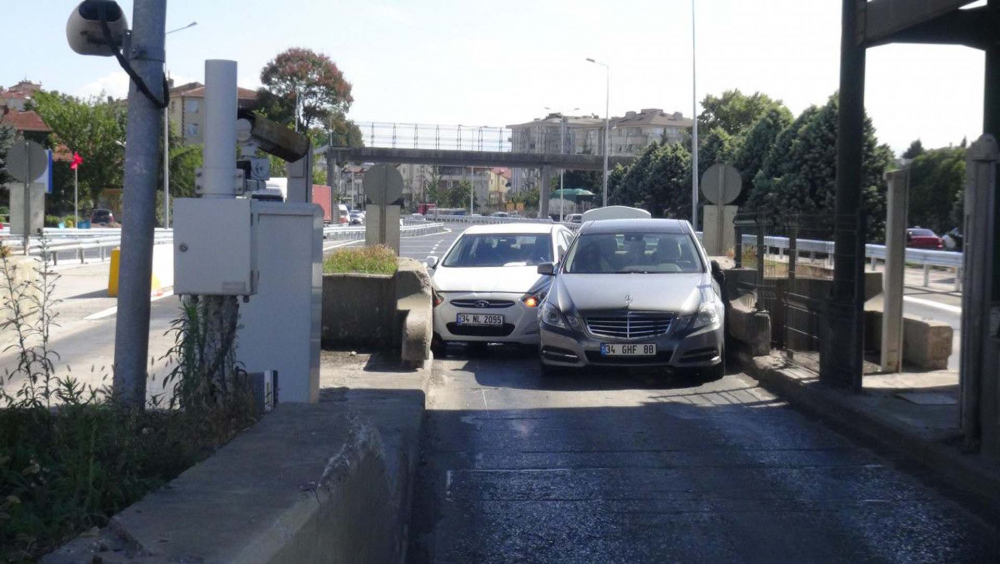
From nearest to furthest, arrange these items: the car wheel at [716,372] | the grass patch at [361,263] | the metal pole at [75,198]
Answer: the car wheel at [716,372]
the grass patch at [361,263]
the metal pole at [75,198]

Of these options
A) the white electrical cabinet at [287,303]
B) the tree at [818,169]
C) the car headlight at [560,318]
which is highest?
the tree at [818,169]

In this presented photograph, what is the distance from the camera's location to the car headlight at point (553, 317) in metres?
11.7

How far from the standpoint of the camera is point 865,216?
31.7 ft

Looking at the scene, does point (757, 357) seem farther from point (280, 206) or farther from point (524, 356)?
point (280, 206)

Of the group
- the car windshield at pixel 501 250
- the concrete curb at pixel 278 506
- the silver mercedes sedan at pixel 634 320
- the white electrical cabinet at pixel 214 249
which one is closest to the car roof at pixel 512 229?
the car windshield at pixel 501 250

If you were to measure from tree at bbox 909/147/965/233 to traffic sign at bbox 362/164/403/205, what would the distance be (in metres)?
43.1

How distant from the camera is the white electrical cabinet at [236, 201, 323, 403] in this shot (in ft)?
21.6

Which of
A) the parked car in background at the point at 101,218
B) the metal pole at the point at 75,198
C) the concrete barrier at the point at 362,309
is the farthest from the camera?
the parked car in background at the point at 101,218

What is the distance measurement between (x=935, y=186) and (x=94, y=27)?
187 feet

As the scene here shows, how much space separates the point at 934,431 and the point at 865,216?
94.4 inches

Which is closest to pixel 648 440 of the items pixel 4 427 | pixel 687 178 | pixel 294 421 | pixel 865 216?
pixel 865 216

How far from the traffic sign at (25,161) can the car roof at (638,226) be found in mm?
11582

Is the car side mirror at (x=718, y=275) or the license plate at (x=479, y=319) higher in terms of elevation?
the car side mirror at (x=718, y=275)

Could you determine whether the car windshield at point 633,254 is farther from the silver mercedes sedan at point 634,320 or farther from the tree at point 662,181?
the tree at point 662,181
